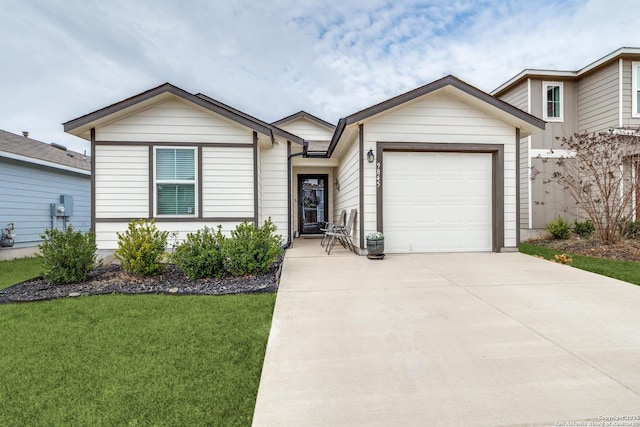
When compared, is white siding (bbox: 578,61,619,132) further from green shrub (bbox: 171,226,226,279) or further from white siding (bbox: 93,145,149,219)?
white siding (bbox: 93,145,149,219)

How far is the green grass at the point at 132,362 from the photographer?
5.33ft

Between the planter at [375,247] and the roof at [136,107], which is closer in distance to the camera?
the planter at [375,247]

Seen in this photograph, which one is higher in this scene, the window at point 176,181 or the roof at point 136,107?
the roof at point 136,107

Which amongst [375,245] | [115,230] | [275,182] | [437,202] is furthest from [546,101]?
[115,230]

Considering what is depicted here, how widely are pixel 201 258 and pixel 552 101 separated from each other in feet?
37.2

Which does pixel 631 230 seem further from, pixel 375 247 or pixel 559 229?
pixel 375 247

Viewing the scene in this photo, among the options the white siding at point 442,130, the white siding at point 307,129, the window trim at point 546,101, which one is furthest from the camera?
the white siding at point 307,129

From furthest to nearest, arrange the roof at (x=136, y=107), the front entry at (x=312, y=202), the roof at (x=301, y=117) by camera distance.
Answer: the roof at (x=301, y=117) → the front entry at (x=312, y=202) → the roof at (x=136, y=107)

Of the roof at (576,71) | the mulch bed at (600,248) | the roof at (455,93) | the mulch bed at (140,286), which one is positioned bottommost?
the mulch bed at (140,286)

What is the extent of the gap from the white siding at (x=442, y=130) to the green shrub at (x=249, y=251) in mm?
2338

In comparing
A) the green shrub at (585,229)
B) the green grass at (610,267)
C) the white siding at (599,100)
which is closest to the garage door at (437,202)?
the green grass at (610,267)

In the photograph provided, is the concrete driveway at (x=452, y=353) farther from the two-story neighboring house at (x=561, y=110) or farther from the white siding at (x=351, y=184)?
the two-story neighboring house at (x=561, y=110)

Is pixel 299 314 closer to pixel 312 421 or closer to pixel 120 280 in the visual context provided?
pixel 312 421

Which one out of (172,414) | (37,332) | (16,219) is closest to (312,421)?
(172,414)
